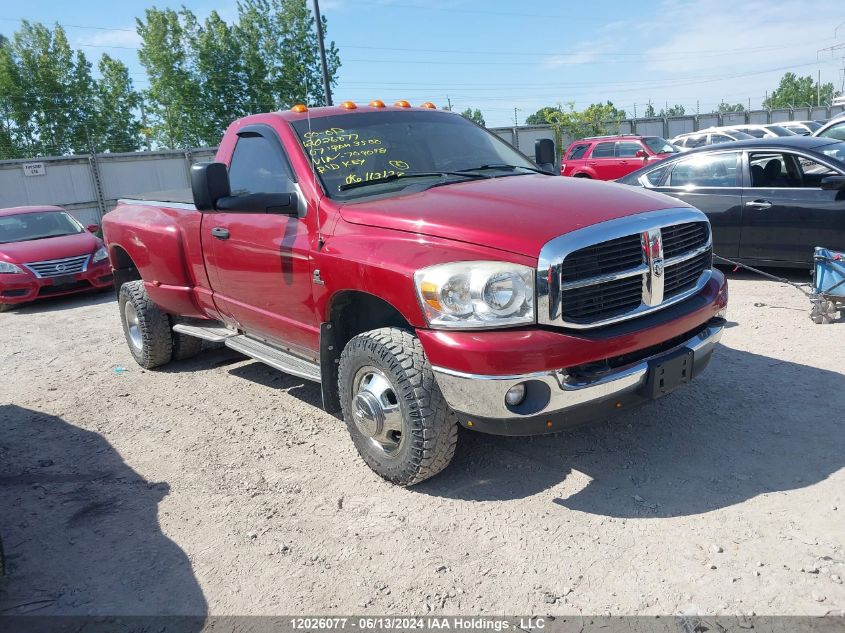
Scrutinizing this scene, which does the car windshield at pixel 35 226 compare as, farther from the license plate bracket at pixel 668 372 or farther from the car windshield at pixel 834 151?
the car windshield at pixel 834 151

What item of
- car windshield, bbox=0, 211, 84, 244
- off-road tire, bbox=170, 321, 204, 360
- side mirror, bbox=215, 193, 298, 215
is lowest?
off-road tire, bbox=170, 321, 204, 360

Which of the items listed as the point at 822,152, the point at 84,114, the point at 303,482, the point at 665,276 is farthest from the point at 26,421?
the point at 84,114

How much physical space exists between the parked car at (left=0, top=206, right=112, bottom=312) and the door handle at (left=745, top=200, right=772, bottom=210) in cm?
896

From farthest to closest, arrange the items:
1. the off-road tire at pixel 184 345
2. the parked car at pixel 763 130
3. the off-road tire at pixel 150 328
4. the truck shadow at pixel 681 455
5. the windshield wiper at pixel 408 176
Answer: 1. the parked car at pixel 763 130
2. the off-road tire at pixel 184 345
3. the off-road tire at pixel 150 328
4. the windshield wiper at pixel 408 176
5. the truck shadow at pixel 681 455

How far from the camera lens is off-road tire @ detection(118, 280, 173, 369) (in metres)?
5.98

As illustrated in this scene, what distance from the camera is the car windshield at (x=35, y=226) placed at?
1070 cm

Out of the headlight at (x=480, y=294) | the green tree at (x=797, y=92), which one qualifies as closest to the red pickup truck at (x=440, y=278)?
the headlight at (x=480, y=294)

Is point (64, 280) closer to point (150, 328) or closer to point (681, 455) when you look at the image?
point (150, 328)

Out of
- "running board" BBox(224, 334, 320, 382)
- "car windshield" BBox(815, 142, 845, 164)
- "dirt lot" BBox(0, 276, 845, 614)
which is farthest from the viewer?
"car windshield" BBox(815, 142, 845, 164)

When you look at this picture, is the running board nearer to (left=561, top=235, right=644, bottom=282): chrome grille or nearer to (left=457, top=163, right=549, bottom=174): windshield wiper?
(left=457, top=163, right=549, bottom=174): windshield wiper

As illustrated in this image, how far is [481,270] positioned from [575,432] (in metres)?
1.62

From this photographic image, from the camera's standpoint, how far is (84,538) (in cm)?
346

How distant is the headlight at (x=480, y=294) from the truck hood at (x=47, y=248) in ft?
29.5

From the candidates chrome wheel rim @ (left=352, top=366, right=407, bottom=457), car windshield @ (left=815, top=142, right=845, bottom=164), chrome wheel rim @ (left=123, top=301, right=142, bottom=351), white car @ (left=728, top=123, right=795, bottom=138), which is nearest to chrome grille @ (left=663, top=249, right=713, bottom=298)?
chrome wheel rim @ (left=352, top=366, right=407, bottom=457)
